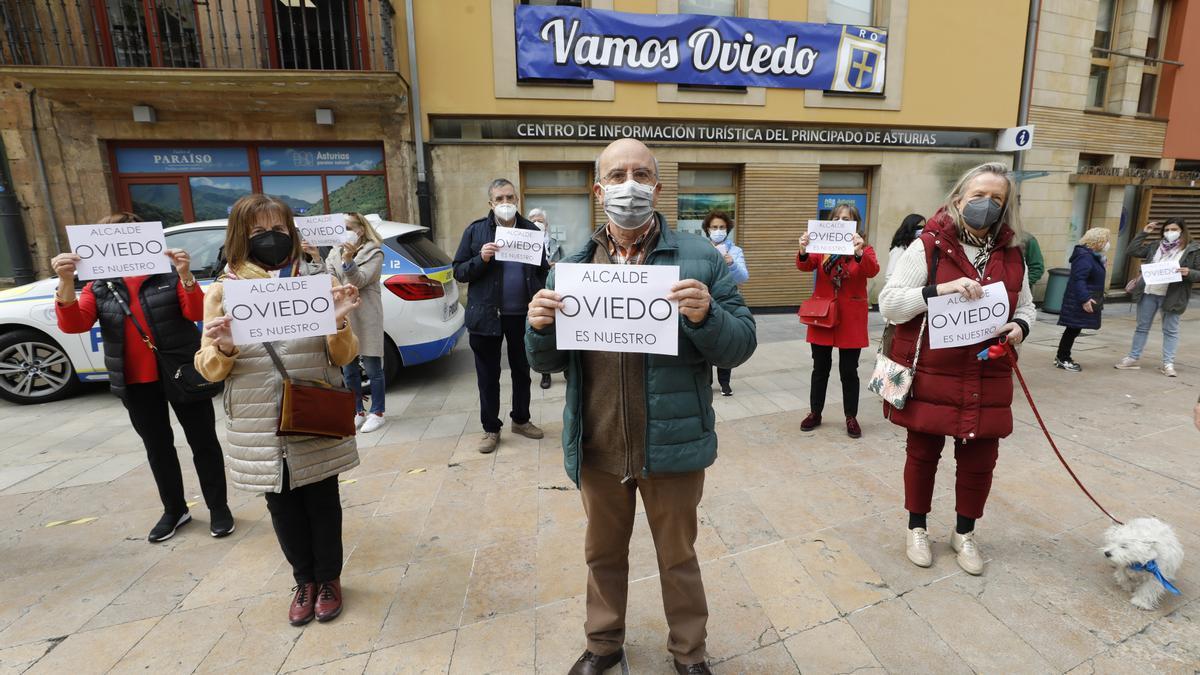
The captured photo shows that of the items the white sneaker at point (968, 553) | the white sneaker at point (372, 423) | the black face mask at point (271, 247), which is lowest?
the white sneaker at point (372, 423)

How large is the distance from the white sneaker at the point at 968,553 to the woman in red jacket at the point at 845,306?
69.4 inches

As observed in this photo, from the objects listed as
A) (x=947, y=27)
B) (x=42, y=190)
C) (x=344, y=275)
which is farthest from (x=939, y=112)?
(x=42, y=190)

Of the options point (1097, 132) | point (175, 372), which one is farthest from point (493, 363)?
point (1097, 132)

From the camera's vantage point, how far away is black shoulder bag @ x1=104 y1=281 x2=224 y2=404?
3.09 meters

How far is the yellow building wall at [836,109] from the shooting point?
29.1 feet

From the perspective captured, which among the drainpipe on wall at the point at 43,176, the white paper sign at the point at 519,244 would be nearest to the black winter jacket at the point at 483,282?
the white paper sign at the point at 519,244

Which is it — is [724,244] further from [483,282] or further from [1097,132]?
[1097,132]

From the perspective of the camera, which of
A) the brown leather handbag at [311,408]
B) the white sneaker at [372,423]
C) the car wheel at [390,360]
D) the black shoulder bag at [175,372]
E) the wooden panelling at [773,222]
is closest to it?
the brown leather handbag at [311,408]

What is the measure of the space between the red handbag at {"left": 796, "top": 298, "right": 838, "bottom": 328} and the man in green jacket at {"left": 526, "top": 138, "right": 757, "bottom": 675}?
278 centimetres

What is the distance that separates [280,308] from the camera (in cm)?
225

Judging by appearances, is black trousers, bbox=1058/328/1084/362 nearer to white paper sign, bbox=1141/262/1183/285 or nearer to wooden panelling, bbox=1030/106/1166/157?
white paper sign, bbox=1141/262/1183/285

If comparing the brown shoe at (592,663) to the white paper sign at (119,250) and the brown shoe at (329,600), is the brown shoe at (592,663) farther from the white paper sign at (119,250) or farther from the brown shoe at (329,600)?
the white paper sign at (119,250)

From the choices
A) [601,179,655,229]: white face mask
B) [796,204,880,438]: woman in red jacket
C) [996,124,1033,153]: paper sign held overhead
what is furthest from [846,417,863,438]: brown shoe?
[996,124,1033,153]: paper sign held overhead

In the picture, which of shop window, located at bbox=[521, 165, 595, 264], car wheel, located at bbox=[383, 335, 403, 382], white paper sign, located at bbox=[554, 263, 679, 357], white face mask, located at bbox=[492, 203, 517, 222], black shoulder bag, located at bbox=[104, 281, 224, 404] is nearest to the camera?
white paper sign, located at bbox=[554, 263, 679, 357]
